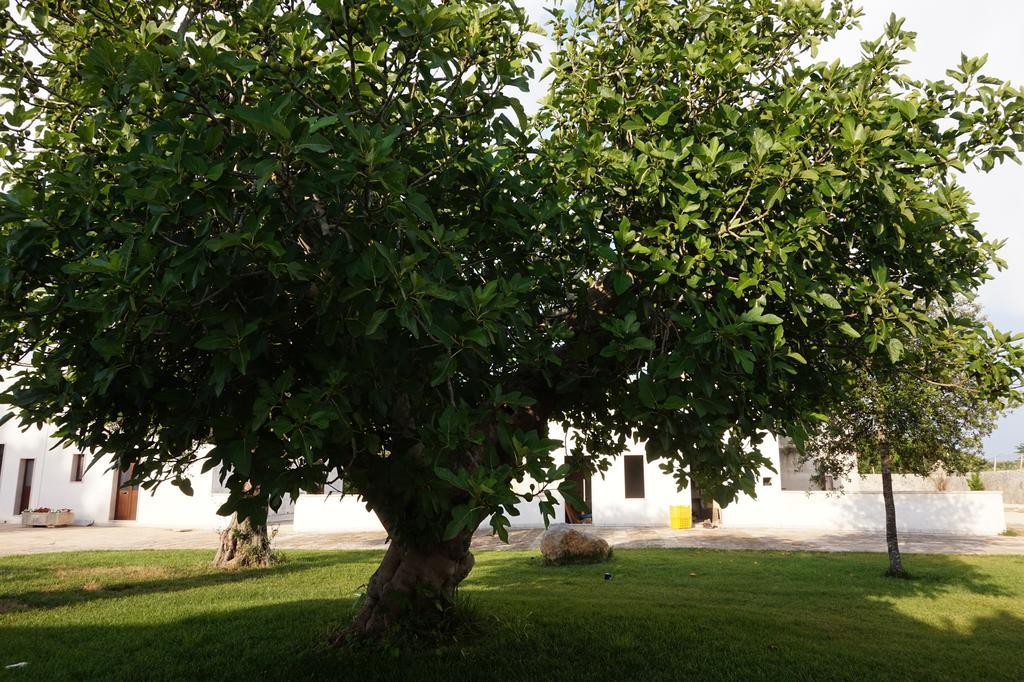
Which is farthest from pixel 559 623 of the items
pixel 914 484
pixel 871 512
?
pixel 914 484

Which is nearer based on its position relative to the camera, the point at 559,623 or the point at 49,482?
the point at 559,623

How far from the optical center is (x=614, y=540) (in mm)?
21938

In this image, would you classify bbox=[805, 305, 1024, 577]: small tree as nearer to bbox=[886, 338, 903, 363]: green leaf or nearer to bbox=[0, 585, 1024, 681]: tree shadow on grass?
bbox=[0, 585, 1024, 681]: tree shadow on grass

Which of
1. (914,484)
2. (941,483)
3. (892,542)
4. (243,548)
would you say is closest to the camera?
(892,542)

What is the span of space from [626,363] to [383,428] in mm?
1922

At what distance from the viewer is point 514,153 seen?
576 centimetres

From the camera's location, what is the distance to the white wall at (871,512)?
24672 mm

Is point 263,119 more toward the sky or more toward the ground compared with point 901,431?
more toward the sky

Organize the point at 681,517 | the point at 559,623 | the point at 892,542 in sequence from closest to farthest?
the point at 559,623 → the point at 892,542 → the point at 681,517

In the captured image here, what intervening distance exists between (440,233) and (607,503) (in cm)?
2435

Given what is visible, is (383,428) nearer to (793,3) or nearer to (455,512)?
(455,512)

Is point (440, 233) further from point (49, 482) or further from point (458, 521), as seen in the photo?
point (49, 482)

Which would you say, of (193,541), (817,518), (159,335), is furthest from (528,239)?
(817,518)

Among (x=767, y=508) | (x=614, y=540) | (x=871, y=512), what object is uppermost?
(x=767, y=508)
